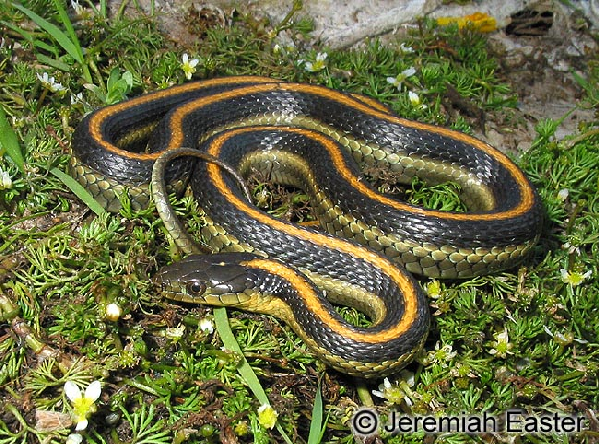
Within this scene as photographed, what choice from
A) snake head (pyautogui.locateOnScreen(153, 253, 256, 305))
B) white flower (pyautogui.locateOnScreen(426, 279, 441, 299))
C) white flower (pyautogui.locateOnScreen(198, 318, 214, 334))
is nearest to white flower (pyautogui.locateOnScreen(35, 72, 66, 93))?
snake head (pyautogui.locateOnScreen(153, 253, 256, 305))

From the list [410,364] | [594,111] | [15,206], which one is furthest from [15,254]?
[594,111]

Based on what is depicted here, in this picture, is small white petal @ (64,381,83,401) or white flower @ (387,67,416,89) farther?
white flower @ (387,67,416,89)

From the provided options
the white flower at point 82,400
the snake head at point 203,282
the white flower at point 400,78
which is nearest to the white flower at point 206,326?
the snake head at point 203,282

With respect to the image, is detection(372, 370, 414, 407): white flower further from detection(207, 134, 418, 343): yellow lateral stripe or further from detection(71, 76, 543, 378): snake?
detection(207, 134, 418, 343): yellow lateral stripe

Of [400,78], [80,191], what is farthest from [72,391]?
[400,78]

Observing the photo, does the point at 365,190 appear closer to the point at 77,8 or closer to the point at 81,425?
the point at 81,425

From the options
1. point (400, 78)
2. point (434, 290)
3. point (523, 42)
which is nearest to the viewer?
point (434, 290)
